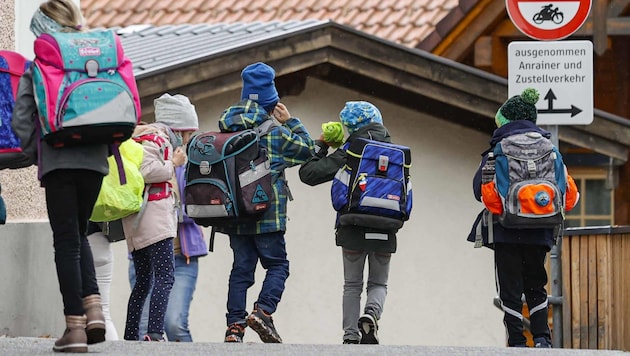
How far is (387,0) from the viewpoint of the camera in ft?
65.4

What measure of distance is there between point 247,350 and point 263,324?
1.10 meters

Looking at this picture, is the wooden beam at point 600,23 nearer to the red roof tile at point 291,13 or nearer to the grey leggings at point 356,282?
the red roof tile at point 291,13

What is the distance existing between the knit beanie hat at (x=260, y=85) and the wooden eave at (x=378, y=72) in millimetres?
3739

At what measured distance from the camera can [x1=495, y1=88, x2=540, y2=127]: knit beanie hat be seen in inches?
380

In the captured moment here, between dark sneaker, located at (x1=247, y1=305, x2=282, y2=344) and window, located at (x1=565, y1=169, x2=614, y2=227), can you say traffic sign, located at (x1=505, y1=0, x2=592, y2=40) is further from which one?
window, located at (x1=565, y1=169, x2=614, y2=227)

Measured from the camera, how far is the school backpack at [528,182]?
9.38 meters

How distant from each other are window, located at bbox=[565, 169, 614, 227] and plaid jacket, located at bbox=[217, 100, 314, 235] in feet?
31.2

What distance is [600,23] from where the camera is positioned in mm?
17578

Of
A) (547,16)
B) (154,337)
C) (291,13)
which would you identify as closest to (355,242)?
(154,337)

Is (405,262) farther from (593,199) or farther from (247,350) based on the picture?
(247,350)

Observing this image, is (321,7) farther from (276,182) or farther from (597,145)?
(276,182)

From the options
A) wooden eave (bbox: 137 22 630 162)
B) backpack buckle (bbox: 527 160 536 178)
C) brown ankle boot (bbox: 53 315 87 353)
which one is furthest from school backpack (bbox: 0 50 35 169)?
wooden eave (bbox: 137 22 630 162)

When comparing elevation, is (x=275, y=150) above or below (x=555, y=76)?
below

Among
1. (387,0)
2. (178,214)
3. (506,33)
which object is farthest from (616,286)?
(387,0)
